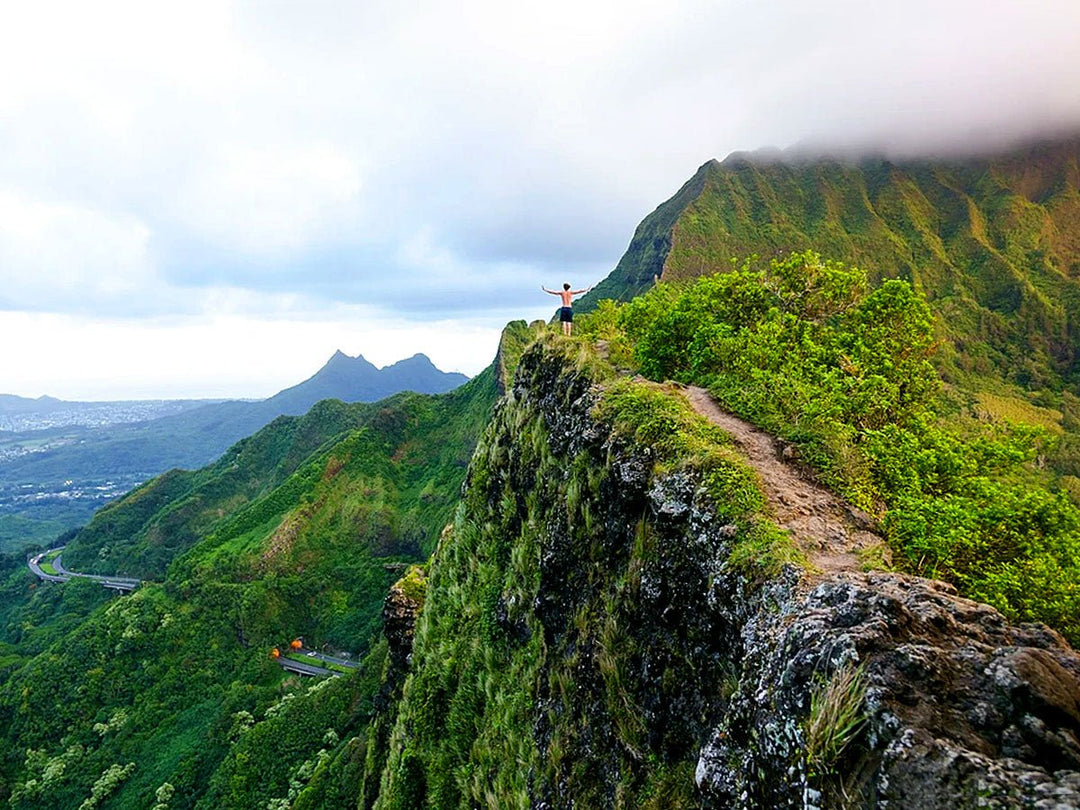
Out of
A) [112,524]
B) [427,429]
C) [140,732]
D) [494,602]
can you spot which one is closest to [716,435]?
[494,602]

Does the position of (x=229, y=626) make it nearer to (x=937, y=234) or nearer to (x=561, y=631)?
(x=561, y=631)

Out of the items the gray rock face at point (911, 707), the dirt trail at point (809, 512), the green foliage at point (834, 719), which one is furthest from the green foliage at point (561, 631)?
the green foliage at point (834, 719)

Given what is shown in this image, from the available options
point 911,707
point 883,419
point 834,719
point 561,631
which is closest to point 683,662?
point 834,719

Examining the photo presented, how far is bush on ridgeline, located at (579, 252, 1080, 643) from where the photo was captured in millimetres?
7719

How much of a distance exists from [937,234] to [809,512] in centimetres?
18942

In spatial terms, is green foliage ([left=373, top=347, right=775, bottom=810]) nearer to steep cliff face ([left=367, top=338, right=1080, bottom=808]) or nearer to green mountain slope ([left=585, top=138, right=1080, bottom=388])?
steep cliff face ([left=367, top=338, right=1080, bottom=808])

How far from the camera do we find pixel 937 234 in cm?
15338

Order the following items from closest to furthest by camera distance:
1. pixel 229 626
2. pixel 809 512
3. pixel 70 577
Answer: pixel 809 512 < pixel 229 626 < pixel 70 577

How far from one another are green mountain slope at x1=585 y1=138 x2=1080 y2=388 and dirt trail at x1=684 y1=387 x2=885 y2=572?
12170 cm

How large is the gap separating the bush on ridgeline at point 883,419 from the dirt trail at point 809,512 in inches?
17.5

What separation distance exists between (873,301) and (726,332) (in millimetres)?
4257

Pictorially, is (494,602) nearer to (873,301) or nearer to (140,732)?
(873,301)

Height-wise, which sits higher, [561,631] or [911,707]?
[911,707]

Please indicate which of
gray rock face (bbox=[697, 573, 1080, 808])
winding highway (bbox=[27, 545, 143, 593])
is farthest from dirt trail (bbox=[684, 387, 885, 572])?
winding highway (bbox=[27, 545, 143, 593])
